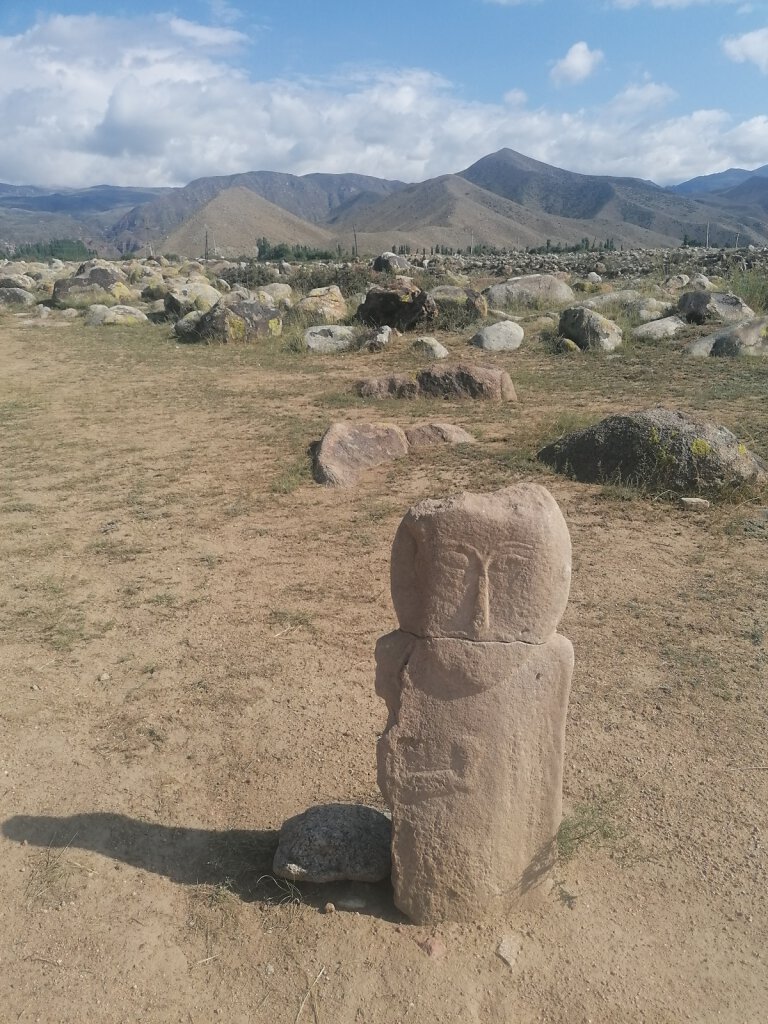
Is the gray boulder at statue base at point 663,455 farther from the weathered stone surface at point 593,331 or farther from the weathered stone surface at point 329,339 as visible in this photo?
the weathered stone surface at point 329,339

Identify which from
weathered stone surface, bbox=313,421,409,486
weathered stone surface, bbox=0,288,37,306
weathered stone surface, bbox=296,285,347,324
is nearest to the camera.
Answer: weathered stone surface, bbox=313,421,409,486

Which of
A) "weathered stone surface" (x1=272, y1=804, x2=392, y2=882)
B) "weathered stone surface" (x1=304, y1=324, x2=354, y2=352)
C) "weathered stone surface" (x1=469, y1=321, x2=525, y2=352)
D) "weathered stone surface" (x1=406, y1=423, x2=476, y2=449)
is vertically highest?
"weathered stone surface" (x1=469, y1=321, x2=525, y2=352)

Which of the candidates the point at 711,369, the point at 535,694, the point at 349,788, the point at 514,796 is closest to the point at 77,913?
the point at 349,788

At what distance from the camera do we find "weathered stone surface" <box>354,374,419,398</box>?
359 inches

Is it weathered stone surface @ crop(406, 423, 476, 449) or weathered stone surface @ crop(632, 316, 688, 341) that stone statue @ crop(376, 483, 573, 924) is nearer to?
weathered stone surface @ crop(406, 423, 476, 449)

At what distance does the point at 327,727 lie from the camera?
3.44m

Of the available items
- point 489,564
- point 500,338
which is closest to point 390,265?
point 500,338

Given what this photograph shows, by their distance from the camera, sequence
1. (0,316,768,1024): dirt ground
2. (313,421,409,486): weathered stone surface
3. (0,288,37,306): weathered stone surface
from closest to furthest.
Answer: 1. (0,316,768,1024): dirt ground
2. (313,421,409,486): weathered stone surface
3. (0,288,37,306): weathered stone surface

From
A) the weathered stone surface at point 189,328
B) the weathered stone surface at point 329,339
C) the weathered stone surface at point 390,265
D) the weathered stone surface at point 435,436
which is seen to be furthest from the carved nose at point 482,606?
the weathered stone surface at point 390,265

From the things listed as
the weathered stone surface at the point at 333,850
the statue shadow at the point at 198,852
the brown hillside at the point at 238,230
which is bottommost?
the statue shadow at the point at 198,852

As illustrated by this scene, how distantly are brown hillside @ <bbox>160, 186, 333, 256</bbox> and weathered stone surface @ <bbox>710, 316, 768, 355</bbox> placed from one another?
6044 centimetres

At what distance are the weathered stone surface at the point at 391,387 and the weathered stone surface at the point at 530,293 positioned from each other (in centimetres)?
692

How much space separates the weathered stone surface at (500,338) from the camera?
1199 centimetres

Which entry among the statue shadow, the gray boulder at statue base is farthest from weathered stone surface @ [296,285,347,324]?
the statue shadow
